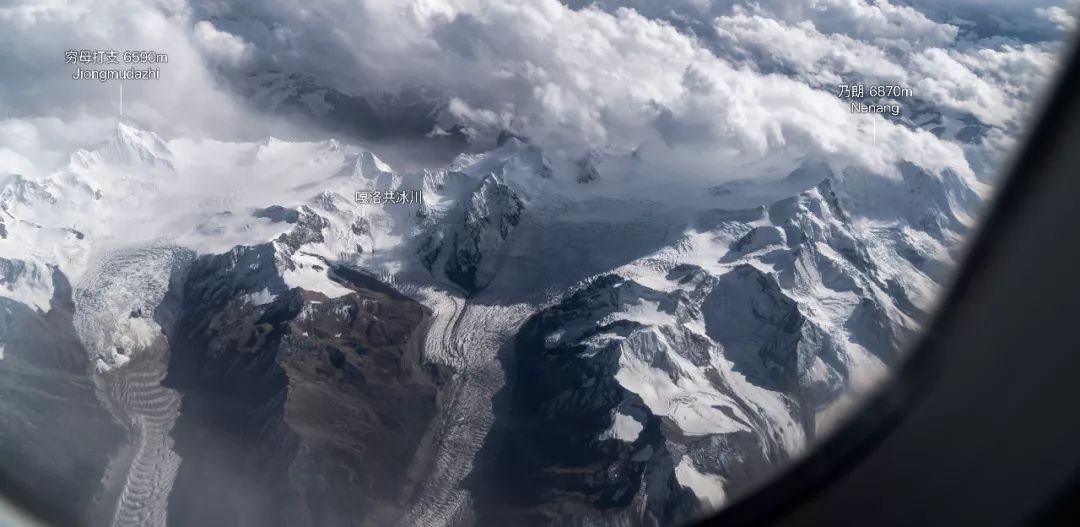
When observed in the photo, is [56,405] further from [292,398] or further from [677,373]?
[677,373]

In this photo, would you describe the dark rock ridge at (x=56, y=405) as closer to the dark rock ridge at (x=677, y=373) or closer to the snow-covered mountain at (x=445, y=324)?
the snow-covered mountain at (x=445, y=324)

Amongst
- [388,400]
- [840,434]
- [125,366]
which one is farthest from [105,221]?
[840,434]

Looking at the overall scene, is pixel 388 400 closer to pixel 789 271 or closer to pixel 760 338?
pixel 760 338

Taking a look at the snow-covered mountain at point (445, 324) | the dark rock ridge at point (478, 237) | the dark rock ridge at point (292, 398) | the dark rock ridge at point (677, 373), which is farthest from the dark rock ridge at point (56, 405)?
the dark rock ridge at point (478, 237)

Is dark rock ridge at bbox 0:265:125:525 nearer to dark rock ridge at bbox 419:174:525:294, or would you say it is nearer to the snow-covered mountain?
the snow-covered mountain

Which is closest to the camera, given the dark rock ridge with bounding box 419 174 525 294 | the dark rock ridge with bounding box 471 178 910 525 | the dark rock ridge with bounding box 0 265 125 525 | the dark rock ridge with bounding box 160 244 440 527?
the dark rock ridge with bounding box 0 265 125 525

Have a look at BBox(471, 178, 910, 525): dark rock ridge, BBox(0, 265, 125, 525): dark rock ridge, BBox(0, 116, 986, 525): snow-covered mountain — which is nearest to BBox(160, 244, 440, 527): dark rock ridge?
BBox(0, 116, 986, 525): snow-covered mountain
